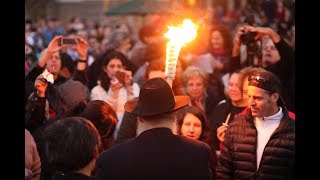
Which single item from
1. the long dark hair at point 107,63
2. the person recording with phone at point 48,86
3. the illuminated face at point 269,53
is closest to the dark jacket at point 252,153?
the person recording with phone at point 48,86

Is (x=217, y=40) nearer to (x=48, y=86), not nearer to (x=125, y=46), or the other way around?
(x=125, y=46)

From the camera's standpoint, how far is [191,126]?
5.75 meters

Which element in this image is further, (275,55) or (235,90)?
(275,55)

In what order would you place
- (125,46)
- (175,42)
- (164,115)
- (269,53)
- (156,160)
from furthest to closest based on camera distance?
1. (125,46)
2. (269,53)
3. (175,42)
4. (164,115)
5. (156,160)

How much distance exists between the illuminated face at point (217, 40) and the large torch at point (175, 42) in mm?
3866

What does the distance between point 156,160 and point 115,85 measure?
3.46 m

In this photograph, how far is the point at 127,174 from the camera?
3.95 meters

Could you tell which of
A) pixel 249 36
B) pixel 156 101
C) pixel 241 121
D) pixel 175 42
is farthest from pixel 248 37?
pixel 156 101

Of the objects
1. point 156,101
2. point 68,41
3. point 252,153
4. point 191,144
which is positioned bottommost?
point 252,153

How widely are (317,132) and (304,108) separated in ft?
0.67

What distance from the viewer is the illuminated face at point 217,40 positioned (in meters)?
9.24

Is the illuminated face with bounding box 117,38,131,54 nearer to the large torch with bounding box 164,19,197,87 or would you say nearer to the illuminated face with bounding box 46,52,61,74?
the illuminated face with bounding box 46,52,61,74
